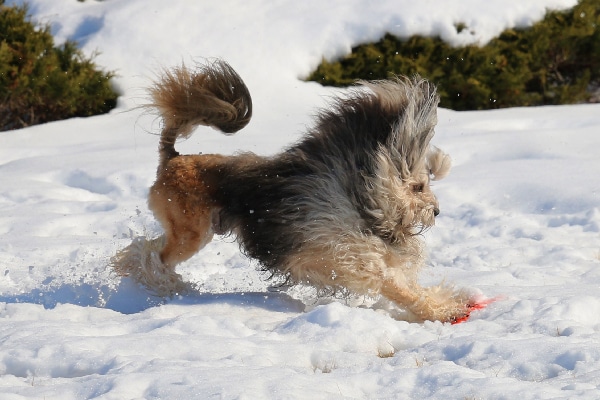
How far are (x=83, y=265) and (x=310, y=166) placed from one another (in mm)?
1976

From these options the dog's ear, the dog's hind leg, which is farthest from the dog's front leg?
the dog's hind leg

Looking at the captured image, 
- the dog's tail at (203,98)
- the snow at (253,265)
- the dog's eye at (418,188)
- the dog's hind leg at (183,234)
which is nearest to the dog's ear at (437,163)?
the dog's eye at (418,188)

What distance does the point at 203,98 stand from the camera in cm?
514

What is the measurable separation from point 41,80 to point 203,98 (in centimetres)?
607

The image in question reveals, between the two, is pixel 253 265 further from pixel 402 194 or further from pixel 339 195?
pixel 402 194

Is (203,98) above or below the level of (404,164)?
above

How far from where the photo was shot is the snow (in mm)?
3574

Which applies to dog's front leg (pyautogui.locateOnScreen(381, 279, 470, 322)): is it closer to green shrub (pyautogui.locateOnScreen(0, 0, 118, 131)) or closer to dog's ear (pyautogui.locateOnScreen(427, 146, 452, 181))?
dog's ear (pyautogui.locateOnScreen(427, 146, 452, 181))

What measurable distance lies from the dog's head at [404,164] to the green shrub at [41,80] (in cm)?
674

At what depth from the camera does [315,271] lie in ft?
16.0

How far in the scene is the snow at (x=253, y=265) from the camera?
357 cm

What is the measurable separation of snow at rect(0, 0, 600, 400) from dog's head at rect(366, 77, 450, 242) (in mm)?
550

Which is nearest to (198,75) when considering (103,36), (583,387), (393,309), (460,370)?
(393,309)

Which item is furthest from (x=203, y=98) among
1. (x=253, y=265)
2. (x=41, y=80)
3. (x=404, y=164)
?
(x=41, y=80)
